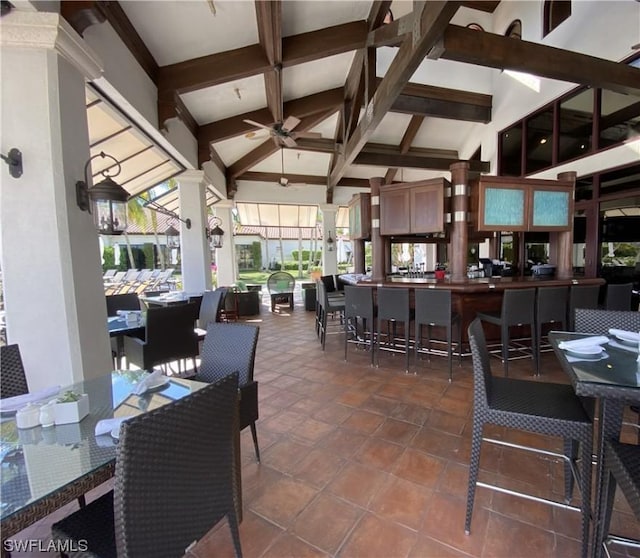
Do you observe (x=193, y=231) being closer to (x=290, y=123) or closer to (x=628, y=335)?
(x=290, y=123)

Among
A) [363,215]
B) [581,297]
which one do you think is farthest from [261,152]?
[581,297]

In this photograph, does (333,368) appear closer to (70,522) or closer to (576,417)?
(576,417)

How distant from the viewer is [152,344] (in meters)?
2.98

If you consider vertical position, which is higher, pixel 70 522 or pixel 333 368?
pixel 70 522

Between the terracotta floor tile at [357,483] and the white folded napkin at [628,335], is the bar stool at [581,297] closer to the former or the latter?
the white folded napkin at [628,335]

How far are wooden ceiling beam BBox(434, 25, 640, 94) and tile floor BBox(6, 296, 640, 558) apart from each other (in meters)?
A: 3.25

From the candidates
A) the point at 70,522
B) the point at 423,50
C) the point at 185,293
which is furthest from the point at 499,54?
the point at 185,293

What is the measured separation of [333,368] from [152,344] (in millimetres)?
1967

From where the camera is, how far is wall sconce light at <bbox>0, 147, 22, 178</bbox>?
1.93 meters

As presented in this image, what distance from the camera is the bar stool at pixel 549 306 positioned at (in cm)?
348

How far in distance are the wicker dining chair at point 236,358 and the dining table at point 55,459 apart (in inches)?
22.0

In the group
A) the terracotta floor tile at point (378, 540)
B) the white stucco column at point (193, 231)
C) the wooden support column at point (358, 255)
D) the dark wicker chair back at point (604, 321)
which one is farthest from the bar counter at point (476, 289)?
the white stucco column at point (193, 231)

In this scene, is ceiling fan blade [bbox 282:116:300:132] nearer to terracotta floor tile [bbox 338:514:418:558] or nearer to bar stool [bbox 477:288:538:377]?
bar stool [bbox 477:288:538:377]

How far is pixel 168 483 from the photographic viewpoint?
101 centimetres
